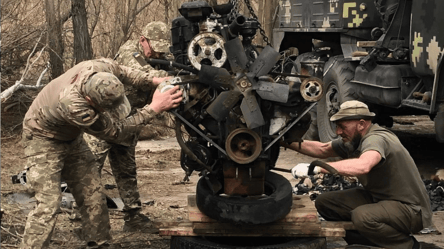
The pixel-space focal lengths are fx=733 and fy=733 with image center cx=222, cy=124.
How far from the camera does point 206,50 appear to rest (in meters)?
5.52

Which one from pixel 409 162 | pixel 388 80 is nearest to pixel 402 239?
pixel 409 162

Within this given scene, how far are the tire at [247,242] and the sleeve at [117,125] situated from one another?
957mm

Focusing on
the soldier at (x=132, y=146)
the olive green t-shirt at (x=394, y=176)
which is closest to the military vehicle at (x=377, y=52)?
the soldier at (x=132, y=146)

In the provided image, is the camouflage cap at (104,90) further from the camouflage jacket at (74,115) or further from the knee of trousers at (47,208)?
the knee of trousers at (47,208)

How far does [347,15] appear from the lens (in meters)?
10.9

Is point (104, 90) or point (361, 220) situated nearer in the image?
point (104, 90)

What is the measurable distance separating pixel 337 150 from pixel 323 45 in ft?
19.5

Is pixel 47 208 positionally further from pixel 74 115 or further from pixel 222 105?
pixel 222 105

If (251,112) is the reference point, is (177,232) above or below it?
below

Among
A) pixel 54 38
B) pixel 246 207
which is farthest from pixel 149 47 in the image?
pixel 54 38

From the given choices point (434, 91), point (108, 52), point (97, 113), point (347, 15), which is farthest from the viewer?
point (108, 52)

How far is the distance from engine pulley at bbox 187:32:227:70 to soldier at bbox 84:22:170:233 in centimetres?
159

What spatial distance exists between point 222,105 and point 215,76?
230 mm

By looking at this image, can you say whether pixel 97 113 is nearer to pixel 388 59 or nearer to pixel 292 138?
pixel 292 138
